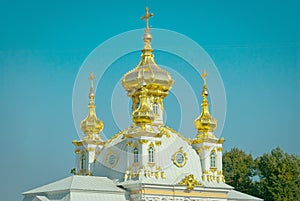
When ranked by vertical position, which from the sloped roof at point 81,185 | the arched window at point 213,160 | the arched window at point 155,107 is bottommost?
the sloped roof at point 81,185

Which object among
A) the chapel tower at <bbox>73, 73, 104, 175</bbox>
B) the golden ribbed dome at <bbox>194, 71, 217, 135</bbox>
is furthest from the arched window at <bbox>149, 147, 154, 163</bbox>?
the chapel tower at <bbox>73, 73, 104, 175</bbox>

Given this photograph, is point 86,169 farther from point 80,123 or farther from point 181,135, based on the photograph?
point 181,135

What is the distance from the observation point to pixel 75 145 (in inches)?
1740

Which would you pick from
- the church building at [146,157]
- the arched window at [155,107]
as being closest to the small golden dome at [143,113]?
the church building at [146,157]

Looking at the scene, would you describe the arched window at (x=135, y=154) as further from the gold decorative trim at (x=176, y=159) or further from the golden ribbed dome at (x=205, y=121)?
the golden ribbed dome at (x=205, y=121)

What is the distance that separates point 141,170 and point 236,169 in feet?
60.9

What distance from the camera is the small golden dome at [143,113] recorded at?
131 ft

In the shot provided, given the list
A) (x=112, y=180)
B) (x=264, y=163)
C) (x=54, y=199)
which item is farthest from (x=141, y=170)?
(x=264, y=163)

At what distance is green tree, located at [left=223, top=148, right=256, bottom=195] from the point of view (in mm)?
55253

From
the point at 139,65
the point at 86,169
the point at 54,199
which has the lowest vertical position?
the point at 54,199

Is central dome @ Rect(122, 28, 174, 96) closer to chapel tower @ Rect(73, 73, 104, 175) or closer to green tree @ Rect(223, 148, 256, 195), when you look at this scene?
chapel tower @ Rect(73, 73, 104, 175)

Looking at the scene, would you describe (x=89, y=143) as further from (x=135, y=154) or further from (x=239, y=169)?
(x=239, y=169)

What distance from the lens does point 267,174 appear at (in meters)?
52.8

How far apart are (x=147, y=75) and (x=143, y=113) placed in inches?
145
